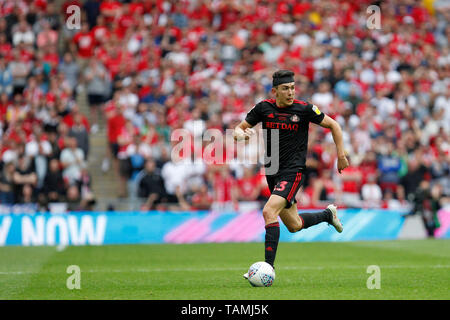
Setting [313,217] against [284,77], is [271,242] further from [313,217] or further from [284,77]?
[284,77]

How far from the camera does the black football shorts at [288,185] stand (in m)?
9.43

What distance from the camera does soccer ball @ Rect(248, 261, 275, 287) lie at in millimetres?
8805

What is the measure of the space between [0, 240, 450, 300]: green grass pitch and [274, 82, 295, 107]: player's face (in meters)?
2.09

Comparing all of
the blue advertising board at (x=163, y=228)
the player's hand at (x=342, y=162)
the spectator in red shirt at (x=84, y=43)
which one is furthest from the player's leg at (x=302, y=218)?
the spectator in red shirt at (x=84, y=43)

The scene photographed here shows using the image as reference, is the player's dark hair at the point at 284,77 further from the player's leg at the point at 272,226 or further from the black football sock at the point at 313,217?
the black football sock at the point at 313,217

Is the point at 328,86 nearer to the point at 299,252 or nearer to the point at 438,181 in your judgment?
the point at 438,181

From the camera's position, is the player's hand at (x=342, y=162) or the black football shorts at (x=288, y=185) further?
the player's hand at (x=342, y=162)

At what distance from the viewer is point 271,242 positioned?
9.12m

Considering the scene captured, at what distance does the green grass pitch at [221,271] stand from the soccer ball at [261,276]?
0.12m

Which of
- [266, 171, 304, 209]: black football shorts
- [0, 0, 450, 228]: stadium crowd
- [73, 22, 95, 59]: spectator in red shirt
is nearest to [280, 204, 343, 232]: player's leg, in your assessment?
[266, 171, 304, 209]: black football shorts

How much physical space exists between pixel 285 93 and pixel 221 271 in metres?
2.92

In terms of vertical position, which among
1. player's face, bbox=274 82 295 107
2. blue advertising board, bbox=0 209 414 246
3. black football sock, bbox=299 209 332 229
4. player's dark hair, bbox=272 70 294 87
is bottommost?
blue advertising board, bbox=0 209 414 246

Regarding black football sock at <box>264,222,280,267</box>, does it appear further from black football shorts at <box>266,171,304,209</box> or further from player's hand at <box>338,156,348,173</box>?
player's hand at <box>338,156,348,173</box>
